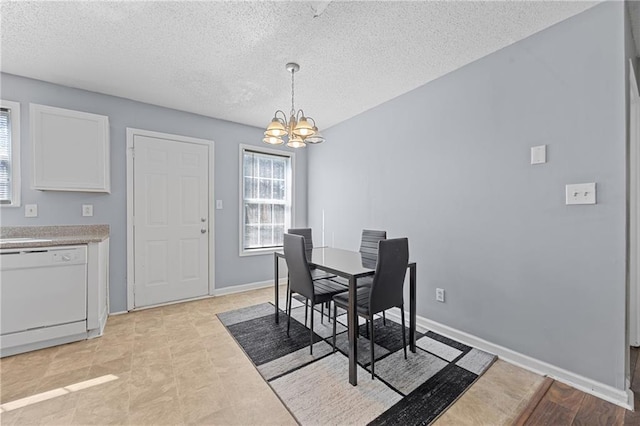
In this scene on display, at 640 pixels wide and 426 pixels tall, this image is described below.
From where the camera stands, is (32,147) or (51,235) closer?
(32,147)

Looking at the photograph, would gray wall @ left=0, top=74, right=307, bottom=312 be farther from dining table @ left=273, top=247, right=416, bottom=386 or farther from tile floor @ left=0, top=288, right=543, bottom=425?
dining table @ left=273, top=247, right=416, bottom=386

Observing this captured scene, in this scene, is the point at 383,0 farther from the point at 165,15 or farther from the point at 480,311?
the point at 480,311

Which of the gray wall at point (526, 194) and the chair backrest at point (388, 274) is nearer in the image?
the gray wall at point (526, 194)

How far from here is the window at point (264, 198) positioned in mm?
4125

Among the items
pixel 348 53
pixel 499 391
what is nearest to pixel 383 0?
pixel 348 53

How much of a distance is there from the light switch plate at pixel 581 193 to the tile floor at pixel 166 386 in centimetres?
126

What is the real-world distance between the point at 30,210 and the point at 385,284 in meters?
3.43

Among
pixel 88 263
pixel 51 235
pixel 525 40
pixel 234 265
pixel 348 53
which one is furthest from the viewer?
pixel 234 265

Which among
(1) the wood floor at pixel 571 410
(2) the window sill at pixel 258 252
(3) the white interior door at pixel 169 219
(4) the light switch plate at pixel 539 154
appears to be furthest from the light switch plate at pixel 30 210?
(4) the light switch plate at pixel 539 154

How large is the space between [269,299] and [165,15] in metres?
3.06

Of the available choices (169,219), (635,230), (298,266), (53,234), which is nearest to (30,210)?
(53,234)

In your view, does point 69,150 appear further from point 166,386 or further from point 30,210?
point 166,386

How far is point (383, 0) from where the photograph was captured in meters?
1.71

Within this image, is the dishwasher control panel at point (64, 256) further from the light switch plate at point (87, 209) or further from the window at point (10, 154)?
the window at point (10, 154)
